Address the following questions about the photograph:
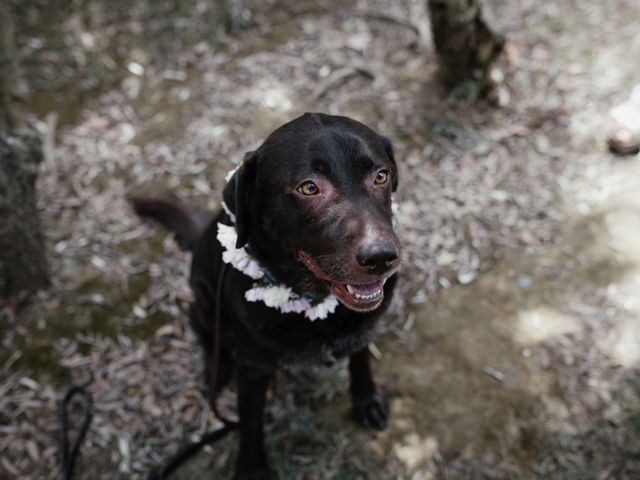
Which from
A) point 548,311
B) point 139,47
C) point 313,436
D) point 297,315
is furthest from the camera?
point 139,47

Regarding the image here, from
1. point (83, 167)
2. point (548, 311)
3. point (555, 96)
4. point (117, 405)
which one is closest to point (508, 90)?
point (555, 96)

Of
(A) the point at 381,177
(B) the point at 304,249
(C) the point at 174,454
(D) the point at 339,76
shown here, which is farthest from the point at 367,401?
(D) the point at 339,76

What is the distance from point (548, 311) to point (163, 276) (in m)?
2.76

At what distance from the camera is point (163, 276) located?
12.7 feet

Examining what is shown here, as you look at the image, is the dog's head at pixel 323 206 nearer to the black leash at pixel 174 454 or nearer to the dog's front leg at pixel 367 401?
the black leash at pixel 174 454

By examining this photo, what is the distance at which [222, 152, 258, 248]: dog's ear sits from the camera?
2.24m

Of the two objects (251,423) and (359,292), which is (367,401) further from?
(359,292)

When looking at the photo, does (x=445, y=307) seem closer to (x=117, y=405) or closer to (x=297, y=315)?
(x=297, y=315)

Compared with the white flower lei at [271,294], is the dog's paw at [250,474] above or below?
below

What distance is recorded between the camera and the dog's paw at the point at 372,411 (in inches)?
124

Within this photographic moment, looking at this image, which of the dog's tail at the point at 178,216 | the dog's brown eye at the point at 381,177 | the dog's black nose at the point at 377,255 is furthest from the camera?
the dog's tail at the point at 178,216

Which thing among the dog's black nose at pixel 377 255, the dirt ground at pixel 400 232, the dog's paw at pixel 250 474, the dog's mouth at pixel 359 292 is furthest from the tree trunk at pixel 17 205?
the dog's black nose at pixel 377 255

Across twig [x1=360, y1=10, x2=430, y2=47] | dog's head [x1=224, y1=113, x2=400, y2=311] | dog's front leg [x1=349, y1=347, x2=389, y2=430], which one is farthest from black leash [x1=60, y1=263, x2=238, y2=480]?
twig [x1=360, y1=10, x2=430, y2=47]

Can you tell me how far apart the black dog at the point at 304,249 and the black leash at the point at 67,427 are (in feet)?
3.36
